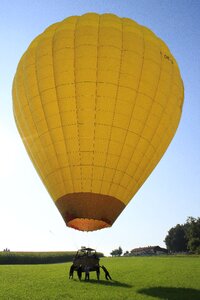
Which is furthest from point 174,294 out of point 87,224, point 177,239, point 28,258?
point 177,239

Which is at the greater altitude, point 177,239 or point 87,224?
point 177,239

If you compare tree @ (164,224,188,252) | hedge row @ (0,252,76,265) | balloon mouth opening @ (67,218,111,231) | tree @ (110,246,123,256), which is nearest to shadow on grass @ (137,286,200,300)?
balloon mouth opening @ (67,218,111,231)

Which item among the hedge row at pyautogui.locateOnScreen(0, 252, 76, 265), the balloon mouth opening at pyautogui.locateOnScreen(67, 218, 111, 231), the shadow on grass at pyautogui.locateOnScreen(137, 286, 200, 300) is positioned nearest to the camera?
the shadow on grass at pyautogui.locateOnScreen(137, 286, 200, 300)

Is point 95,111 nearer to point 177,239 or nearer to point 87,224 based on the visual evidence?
point 87,224

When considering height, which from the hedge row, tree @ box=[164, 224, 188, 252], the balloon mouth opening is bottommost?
the hedge row

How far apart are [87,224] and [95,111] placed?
4937mm

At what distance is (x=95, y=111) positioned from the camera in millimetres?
15781

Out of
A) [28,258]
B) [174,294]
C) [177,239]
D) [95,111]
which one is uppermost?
[95,111]

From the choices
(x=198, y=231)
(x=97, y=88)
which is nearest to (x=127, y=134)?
(x=97, y=88)

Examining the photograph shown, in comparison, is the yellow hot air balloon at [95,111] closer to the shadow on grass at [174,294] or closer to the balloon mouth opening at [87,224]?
the balloon mouth opening at [87,224]

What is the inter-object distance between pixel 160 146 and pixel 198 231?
301 feet

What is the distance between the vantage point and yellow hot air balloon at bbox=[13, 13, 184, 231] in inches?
623

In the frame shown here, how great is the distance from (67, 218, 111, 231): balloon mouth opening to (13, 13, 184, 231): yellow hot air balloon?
1.7 inches

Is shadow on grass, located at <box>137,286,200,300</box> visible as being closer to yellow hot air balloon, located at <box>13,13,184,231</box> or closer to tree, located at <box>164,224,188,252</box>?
yellow hot air balloon, located at <box>13,13,184,231</box>
